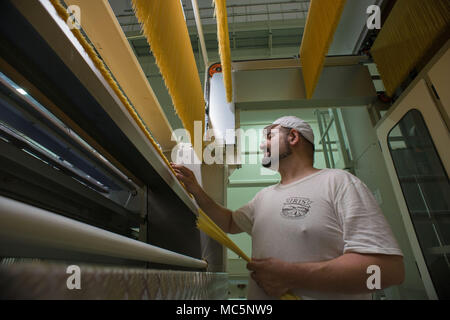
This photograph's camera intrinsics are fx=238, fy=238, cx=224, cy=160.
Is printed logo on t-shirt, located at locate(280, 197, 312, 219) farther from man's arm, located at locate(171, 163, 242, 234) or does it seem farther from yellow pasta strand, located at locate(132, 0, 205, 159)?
yellow pasta strand, located at locate(132, 0, 205, 159)

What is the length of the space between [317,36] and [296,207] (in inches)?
38.1

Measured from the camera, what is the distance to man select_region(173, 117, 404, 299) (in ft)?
2.31

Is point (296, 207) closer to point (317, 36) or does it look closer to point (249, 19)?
point (317, 36)

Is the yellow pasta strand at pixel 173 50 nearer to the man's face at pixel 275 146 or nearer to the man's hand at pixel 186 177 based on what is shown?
the man's hand at pixel 186 177

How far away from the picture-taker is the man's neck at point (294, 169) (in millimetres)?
1099

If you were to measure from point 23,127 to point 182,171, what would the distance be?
0.57m

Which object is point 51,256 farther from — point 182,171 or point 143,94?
point 143,94

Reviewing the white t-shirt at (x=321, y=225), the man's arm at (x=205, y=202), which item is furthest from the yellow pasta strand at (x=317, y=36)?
the man's arm at (x=205, y=202)

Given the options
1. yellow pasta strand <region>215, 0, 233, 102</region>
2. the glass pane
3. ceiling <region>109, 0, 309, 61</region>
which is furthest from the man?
ceiling <region>109, 0, 309, 61</region>

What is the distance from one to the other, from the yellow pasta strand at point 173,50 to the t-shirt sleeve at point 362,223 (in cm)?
79

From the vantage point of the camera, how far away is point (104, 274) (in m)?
0.33

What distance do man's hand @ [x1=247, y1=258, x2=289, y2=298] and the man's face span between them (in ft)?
1.78

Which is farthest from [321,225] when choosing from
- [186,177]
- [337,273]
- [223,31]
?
[223,31]

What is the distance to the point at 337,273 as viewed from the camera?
2.27 feet
